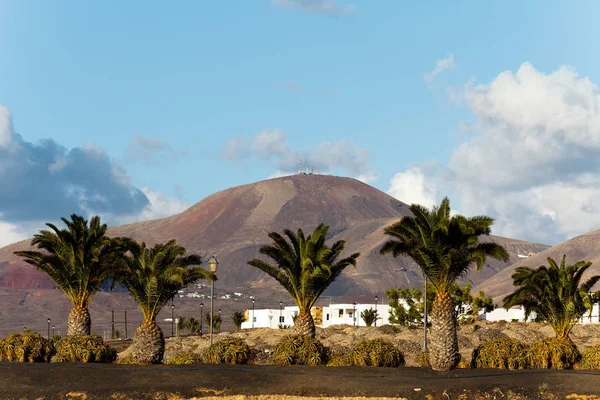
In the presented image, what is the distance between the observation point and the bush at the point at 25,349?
40969 millimetres

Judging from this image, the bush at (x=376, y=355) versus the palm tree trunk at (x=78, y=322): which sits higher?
the palm tree trunk at (x=78, y=322)

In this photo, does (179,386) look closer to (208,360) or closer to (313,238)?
(208,360)

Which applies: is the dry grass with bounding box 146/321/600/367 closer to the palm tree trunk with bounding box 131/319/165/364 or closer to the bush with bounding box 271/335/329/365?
the palm tree trunk with bounding box 131/319/165/364

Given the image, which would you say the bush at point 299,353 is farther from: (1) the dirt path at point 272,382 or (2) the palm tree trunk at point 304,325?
(2) the palm tree trunk at point 304,325

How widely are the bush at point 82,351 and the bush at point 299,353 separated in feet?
26.9

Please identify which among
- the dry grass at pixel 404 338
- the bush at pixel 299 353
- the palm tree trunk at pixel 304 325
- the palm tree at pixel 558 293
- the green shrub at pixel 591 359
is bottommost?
the dry grass at pixel 404 338

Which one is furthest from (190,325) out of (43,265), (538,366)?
(538,366)

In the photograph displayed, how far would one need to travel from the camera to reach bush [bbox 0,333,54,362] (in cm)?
4097

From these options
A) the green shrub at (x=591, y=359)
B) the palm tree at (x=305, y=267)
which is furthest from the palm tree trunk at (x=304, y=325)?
the green shrub at (x=591, y=359)

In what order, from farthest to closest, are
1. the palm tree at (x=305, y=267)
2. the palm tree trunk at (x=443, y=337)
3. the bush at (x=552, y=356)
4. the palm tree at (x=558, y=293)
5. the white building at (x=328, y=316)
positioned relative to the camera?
the white building at (x=328, y=316) → the palm tree at (x=558, y=293) → the palm tree at (x=305, y=267) → the bush at (x=552, y=356) → the palm tree trunk at (x=443, y=337)

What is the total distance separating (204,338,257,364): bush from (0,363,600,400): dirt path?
2754mm

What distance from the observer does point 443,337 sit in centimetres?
4103

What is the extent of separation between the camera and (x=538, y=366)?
4175 centimetres

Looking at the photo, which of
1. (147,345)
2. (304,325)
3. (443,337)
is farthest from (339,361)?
(147,345)
